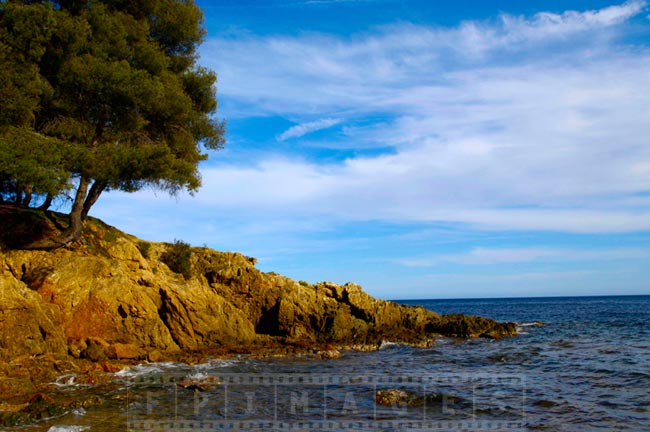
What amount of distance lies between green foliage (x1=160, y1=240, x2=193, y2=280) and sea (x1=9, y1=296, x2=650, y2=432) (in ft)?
22.3

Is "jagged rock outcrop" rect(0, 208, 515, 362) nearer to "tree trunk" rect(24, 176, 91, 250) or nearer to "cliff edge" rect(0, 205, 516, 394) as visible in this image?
"cliff edge" rect(0, 205, 516, 394)

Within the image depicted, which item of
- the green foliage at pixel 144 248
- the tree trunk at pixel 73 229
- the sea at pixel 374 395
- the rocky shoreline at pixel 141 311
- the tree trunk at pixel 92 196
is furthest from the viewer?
the green foliage at pixel 144 248

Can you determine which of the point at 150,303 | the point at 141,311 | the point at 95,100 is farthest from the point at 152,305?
the point at 95,100

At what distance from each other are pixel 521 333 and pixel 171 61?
33.1m

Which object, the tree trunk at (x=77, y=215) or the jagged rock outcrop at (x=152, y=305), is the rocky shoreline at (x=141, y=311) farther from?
the tree trunk at (x=77, y=215)

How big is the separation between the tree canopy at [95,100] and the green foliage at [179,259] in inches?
202

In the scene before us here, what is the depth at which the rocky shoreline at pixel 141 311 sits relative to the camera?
17.3 metres

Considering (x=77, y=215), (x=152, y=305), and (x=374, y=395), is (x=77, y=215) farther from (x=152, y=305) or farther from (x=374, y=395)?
(x=374, y=395)

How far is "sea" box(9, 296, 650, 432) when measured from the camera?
12430 mm

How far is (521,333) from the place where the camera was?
39.0 meters

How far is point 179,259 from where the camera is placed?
27.2 meters

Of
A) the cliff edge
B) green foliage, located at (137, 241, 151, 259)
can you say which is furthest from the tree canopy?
green foliage, located at (137, 241, 151, 259)

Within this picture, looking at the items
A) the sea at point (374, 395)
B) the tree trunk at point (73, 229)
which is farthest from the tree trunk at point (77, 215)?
the sea at point (374, 395)

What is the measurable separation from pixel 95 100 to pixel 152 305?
33.1ft
